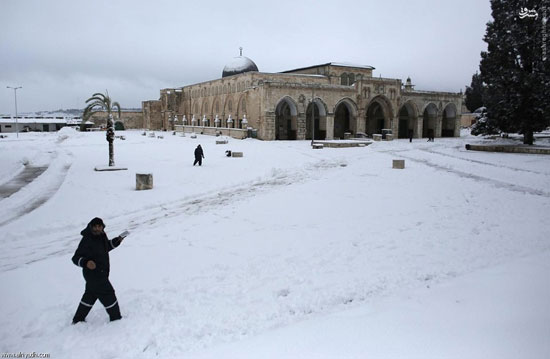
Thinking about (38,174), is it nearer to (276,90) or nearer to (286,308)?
(286,308)

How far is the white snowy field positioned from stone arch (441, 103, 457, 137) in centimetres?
3999

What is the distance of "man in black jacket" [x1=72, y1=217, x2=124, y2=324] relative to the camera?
188 inches

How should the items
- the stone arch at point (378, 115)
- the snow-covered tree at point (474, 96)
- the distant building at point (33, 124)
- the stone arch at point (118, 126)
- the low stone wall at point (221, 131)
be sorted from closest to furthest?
the low stone wall at point (221, 131)
the stone arch at point (378, 115)
the stone arch at point (118, 126)
the distant building at point (33, 124)
the snow-covered tree at point (474, 96)

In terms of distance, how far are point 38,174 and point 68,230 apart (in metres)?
10.5

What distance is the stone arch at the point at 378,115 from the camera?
45.0m

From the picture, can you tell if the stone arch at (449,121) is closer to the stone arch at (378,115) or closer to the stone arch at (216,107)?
the stone arch at (378,115)

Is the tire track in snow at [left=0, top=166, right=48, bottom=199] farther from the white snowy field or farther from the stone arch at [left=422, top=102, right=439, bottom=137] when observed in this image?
the stone arch at [left=422, top=102, right=439, bottom=137]

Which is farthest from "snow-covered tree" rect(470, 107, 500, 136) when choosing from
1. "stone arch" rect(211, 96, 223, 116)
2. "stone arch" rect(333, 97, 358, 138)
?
"stone arch" rect(211, 96, 223, 116)

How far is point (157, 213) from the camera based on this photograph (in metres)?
10.7

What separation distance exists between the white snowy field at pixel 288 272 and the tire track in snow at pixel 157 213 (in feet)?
0.18

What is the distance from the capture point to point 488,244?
26.0 feet

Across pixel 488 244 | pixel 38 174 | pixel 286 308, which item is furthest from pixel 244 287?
pixel 38 174

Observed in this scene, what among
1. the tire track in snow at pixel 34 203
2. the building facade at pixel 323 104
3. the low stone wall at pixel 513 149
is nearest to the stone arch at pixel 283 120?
the building facade at pixel 323 104

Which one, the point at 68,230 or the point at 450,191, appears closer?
the point at 68,230
